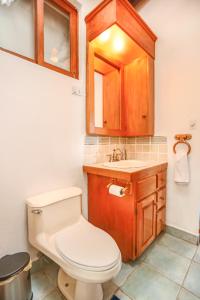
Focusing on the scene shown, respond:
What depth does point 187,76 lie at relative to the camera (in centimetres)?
166

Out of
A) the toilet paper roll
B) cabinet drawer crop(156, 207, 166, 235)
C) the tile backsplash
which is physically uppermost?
the tile backsplash

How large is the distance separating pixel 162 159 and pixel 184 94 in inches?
29.5

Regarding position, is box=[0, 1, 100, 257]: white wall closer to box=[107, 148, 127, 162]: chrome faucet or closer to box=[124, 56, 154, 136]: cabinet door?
box=[107, 148, 127, 162]: chrome faucet

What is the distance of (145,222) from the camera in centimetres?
143

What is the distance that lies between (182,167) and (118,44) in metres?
1.48

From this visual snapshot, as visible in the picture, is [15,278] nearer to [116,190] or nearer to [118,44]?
[116,190]

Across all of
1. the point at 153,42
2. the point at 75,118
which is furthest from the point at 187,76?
the point at 75,118

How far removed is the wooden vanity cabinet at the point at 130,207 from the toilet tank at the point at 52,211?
272mm

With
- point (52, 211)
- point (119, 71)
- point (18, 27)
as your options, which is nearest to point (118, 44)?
point (119, 71)

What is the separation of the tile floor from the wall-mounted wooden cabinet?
1.26 metres

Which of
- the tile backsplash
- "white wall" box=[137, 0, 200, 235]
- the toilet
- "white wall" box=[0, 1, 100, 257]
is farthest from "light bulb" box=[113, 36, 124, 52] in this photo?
the toilet

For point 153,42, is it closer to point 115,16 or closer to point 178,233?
point 115,16

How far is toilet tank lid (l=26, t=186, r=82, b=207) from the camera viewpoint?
1149 mm

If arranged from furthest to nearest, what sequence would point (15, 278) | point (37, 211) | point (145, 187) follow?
point (145, 187)
point (37, 211)
point (15, 278)
